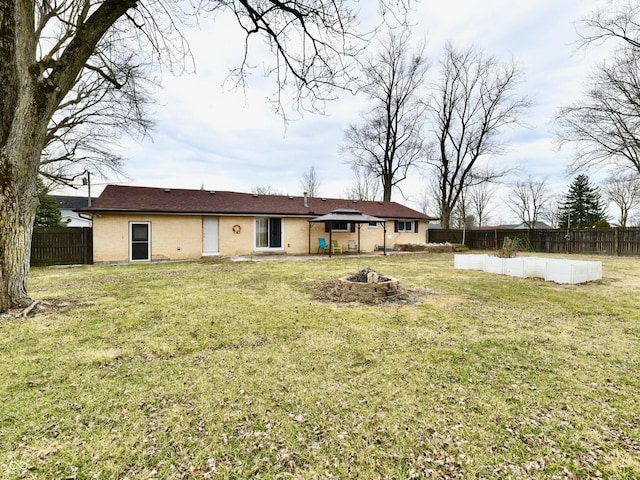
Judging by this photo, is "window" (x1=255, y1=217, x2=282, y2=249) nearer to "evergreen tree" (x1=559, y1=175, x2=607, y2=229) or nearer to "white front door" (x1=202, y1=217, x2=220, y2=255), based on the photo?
"white front door" (x1=202, y1=217, x2=220, y2=255)

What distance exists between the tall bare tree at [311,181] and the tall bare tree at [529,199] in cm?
2466

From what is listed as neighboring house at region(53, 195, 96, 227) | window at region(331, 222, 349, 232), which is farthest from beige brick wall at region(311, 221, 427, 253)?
neighboring house at region(53, 195, 96, 227)

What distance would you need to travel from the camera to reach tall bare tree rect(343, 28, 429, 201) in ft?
76.0

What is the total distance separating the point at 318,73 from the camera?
5.76 m

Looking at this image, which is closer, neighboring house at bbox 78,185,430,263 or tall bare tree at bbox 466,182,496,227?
neighboring house at bbox 78,185,430,263

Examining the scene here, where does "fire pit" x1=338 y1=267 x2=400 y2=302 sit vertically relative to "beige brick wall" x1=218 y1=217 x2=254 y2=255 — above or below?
below

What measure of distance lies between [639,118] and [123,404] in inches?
889

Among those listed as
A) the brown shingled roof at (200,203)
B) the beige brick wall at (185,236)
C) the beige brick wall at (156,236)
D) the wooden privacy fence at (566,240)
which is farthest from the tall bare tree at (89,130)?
the wooden privacy fence at (566,240)

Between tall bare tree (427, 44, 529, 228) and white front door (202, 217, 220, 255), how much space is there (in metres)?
17.4

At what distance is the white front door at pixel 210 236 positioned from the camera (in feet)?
50.3

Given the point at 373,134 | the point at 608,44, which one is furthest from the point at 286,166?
the point at 608,44

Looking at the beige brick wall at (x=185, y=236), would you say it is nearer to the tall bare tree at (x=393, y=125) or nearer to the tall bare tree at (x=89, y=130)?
the tall bare tree at (x=89, y=130)

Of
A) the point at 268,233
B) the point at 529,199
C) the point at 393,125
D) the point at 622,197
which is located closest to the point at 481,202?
the point at 529,199

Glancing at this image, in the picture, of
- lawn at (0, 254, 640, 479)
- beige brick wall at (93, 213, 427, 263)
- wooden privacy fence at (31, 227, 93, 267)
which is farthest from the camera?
beige brick wall at (93, 213, 427, 263)
